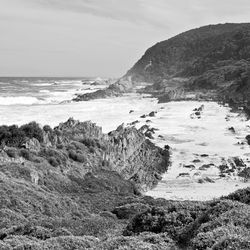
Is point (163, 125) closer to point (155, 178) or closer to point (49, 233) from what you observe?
point (155, 178)

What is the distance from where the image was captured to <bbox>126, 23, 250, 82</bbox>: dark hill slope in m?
136

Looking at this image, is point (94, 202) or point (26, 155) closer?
point (94, 202)

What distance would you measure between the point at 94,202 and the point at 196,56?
544 feet

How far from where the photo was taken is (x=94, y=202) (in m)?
18.3

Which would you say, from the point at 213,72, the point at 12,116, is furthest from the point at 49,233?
the point at 213,72

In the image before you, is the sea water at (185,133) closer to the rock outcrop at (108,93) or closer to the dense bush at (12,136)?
the dense bush at (12,136)

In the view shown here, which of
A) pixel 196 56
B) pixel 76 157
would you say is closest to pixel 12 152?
pixel 76 157

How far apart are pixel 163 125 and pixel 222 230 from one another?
46.0 meters

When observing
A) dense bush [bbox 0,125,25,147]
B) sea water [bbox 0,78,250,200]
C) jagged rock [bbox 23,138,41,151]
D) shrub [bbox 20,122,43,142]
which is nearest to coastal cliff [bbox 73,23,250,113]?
sea water [bbox 0,78,250,200]

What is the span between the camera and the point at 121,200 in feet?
64.0

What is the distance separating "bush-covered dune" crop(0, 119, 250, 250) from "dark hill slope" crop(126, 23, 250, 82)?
105m

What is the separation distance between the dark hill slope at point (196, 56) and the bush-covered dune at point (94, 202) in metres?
105

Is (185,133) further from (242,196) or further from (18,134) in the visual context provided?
(242,196)

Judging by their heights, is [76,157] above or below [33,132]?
below
